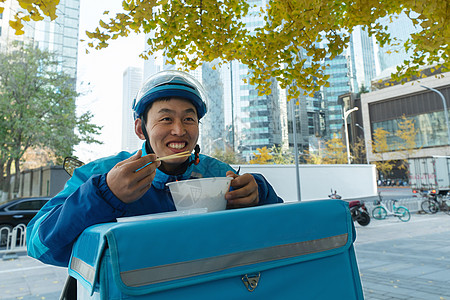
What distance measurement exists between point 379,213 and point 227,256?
45.5ft

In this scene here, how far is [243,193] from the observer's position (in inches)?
47.2

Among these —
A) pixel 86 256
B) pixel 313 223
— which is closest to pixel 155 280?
pixel 86 256

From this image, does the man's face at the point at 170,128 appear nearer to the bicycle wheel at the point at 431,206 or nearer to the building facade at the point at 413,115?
the bicycle wheel at the point at 431,206

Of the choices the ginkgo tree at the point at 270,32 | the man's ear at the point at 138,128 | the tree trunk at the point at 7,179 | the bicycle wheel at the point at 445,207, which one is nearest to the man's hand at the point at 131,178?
the man's ear at the point at 138,128

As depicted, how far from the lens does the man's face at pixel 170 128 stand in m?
1.29

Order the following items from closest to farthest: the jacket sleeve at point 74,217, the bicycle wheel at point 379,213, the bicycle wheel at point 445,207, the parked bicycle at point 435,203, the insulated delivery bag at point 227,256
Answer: the insulated delivery bag at point 227,256
the jacket sleeve at point 74,217
the bicycle wheel at point 379,213
the bicycle wheel at point 445,207
the parked bicycle at point 435,203

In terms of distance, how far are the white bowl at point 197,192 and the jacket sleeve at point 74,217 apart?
7.0 inches

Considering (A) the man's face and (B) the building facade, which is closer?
(A) the man's face

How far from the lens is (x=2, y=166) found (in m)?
15.3

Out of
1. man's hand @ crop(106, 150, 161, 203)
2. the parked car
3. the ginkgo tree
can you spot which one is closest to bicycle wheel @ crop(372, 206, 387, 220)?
the ginkgo tree

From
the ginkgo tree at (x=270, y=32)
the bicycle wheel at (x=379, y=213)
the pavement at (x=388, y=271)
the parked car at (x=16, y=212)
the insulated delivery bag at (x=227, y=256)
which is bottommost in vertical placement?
the pavement at (x=388, y=271)

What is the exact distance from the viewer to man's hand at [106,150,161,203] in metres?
0.93

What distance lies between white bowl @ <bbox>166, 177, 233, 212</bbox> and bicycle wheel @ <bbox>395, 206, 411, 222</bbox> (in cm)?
1369

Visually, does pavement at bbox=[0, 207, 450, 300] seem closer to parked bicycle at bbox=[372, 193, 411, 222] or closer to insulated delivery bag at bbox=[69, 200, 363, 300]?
parked bicycle at bbox=[372, 193, 411, 222]
